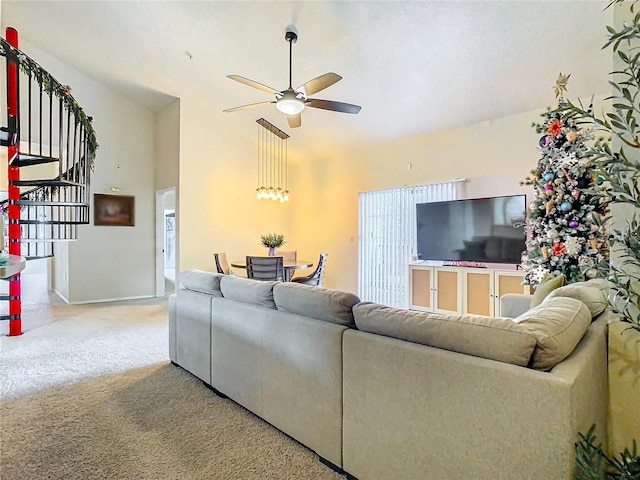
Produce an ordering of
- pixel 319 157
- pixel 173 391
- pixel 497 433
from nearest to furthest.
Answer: pixel 497 433
pixel 173 391
pixel 319 157

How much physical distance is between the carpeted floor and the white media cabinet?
3454 millimetres

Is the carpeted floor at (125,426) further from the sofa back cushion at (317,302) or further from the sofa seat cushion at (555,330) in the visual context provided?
the sofa seat cushion at (555,330)

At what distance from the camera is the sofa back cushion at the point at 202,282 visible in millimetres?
2795

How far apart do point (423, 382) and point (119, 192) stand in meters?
6.71

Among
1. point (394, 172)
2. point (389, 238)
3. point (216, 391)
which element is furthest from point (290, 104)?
point (389, 238)

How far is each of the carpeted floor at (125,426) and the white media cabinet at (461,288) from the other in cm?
345

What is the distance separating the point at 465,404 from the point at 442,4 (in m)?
3.27

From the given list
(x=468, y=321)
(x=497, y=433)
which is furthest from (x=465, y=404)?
(x=468, y=321)

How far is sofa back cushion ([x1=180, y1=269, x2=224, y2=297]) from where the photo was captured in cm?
279

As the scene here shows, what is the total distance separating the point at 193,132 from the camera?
615 cm

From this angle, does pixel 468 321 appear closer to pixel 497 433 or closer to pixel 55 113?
pixel 497 433

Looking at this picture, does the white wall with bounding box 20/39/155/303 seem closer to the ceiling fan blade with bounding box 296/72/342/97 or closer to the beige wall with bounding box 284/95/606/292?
the beige wall with bounding box 284/95/606/292

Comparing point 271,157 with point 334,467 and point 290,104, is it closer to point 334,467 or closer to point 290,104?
point 290,104

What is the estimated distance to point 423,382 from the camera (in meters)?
1.43
